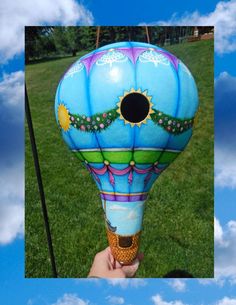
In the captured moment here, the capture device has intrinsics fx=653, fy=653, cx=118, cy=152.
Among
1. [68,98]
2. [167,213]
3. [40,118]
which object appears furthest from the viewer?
[40,118]

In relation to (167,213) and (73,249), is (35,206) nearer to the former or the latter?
(73,249)

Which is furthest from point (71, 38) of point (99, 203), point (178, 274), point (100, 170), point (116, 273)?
point (116, 273)

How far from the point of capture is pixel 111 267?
510 cm

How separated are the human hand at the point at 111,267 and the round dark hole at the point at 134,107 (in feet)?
3.86

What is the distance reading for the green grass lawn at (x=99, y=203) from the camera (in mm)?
7316

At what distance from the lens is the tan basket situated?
16.2 ft

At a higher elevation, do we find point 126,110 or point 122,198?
point 126,110

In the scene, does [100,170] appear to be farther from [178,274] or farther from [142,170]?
[178,274]

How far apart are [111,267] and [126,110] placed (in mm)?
1333

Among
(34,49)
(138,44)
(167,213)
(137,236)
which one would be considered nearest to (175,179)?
(167,213)

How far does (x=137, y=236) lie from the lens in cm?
499

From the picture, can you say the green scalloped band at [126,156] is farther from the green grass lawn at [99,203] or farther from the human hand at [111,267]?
the green grass lawn at [99,203]

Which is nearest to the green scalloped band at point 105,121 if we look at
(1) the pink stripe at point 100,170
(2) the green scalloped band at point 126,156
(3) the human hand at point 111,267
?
(2) the green scalloped band at point 126,156

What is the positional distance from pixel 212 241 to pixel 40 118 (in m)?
2.68
